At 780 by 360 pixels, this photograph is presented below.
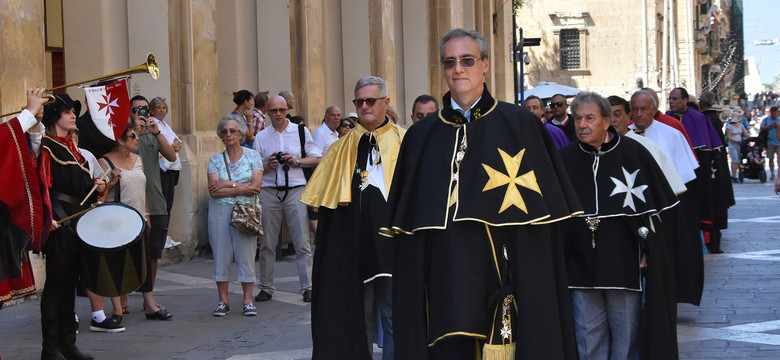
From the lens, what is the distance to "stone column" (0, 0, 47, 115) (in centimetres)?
972

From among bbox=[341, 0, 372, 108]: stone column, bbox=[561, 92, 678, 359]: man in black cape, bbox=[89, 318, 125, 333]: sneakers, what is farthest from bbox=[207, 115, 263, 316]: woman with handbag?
bbox=[341, 0, 372, 108]: stone column

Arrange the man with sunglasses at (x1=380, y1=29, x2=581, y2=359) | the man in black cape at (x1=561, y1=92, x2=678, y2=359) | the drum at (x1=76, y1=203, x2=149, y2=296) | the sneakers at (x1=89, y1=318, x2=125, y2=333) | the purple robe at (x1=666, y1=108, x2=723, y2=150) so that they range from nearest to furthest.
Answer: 1. the man with sunglasses at (x1=380, y1=29, x2=581, y2=359)
2. the man in black cape at (x1=561, y1=92, x2=678, y2=359)
3. the drum at (x1=76, y1=203, x2=149, y2=296)
4. the sneakers at (x1=89, y1=318, x2=125, y2=333)
5. the purple robe at (x1=666, y1=108, x2=723, y2=150)

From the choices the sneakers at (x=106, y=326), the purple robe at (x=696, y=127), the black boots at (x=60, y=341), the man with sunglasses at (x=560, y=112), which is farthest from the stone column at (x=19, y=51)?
the purple robe at (x=696, y=127)

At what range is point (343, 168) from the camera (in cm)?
684

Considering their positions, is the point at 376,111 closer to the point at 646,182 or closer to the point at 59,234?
the point at 646,182

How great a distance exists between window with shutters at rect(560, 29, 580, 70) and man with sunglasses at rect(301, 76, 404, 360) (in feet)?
176

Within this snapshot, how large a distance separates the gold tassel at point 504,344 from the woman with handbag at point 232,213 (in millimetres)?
5237

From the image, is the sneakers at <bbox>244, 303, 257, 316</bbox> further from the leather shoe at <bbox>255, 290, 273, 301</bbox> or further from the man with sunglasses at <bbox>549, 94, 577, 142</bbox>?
the man with sunglasses at <bbox>549, 94, 577, 142</bbox>

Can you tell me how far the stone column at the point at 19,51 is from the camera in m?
9.72

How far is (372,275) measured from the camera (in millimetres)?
6609

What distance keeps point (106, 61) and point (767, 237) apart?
32.5 feet

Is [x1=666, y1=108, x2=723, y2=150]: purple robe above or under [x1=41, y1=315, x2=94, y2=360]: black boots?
above

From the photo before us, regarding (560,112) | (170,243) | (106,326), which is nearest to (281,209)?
(106,326)

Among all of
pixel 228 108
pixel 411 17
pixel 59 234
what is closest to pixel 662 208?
pixel 59 234
